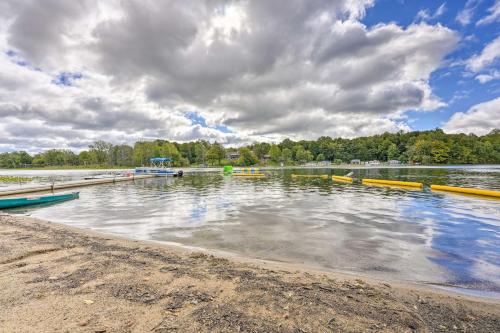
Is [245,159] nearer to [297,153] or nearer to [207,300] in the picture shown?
[297,153]

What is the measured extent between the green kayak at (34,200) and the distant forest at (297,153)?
10088 cm

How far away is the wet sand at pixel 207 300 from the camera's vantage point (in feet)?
12.1

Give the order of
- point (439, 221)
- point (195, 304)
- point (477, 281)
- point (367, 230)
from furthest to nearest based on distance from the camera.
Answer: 1. point (439, 221)
2. point (367, 230)
3. point (477, 281)
4. point (195, 304)

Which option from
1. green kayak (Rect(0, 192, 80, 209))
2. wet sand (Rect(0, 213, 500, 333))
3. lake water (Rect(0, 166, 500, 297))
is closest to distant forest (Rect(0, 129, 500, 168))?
green kayak (Rect(0, 192, 80, 209))

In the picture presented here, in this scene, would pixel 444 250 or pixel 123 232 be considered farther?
pixel 123 232

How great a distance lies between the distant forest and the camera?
130 metres

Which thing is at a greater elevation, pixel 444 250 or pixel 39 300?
pixel 39 300

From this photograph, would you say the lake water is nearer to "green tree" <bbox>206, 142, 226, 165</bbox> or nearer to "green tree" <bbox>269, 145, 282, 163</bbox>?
"green tree" <bbox>206, 142, 226, 165</bbox>

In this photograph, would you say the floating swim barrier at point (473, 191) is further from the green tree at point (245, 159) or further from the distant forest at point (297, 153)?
the green tree at point (245, 159)

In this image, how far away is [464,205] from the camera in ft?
55.6

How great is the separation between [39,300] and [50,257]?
2981 millimetres

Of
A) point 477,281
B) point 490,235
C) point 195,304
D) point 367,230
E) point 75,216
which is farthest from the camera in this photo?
point 75,216

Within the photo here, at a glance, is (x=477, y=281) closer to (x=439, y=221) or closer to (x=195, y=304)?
(x=195, y=304)

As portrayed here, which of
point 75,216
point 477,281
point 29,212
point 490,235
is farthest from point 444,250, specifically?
point 29,212
